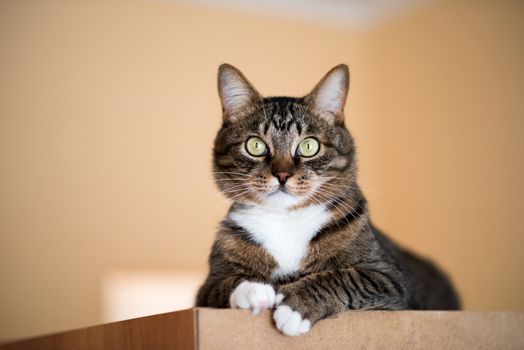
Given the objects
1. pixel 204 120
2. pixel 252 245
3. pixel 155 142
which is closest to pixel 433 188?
pixel 204 120

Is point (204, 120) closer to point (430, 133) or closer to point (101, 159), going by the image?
point (101, 159)

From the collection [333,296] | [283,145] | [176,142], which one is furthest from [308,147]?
[176,142]

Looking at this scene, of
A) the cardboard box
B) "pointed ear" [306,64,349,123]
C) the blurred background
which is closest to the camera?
the cardboard box

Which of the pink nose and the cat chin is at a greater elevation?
the pink nose

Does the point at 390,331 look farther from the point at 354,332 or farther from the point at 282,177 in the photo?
the point at 282,177

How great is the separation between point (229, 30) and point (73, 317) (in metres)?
1.62

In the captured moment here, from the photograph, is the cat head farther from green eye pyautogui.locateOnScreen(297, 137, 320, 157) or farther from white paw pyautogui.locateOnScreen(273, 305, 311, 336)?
white paw pyautogui.locateOnScreen(273, 305, 311, 336)

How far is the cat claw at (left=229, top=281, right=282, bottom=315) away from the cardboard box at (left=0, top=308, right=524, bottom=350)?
0.02 m

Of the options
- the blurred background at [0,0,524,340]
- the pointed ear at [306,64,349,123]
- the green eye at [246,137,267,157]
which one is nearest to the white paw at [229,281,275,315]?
the green eye at [246,137,267,157]

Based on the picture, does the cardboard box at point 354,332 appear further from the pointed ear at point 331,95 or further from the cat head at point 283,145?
the pointed ear at point 331,95

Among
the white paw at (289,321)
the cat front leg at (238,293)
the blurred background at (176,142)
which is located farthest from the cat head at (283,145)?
the blurred background at (176,142)

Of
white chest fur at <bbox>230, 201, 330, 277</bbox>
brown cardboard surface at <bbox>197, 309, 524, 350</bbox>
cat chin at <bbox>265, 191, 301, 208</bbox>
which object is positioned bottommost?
brown cardboard surface at <bbox>197, 309, 524, 350</bbox>

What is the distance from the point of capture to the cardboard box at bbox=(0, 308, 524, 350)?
44.5 inches

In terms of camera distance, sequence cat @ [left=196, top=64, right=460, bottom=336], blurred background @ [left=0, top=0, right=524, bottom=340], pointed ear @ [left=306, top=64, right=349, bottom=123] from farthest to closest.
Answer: blurred background @ [left=0, top=0, right=524, bottom=340], pointed ear @ [left=306, top=64, right=349, bottom=123], cat @ [left=196, top=64, right=460, bottom=336]
